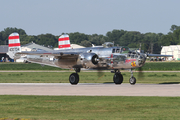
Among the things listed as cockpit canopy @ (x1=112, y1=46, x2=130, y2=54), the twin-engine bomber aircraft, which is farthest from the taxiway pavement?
cockpit canopy @ (x1=112, y1=46, x2=130, y2=54)

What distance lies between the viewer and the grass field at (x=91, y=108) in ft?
53.0

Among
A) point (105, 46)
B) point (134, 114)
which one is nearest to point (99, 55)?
point (105, 46)

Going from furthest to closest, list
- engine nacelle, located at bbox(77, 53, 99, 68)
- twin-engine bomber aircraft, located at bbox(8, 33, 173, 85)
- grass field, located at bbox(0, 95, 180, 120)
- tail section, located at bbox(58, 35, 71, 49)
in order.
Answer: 1. tail section, located at bbox(58, 35, 71, 49)
2. engine nacelle, located at bbox(77, 53, 99, 68)
3. twin-engine bomber aircraft, located at bbox(8, 33, 173, 85)
4. grass field, located at bbox(0, 95, 180, 120)

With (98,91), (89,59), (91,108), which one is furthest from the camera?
(89,59)

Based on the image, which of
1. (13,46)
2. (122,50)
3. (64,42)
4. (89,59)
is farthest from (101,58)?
(64,42)

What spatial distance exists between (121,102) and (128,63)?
13.3 metres

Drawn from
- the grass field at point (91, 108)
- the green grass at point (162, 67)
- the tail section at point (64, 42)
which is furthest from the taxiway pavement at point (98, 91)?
the green grass at point (162, 67)

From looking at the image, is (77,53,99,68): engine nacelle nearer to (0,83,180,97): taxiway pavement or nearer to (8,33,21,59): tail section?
(0,83,180,97): taxiway pavement

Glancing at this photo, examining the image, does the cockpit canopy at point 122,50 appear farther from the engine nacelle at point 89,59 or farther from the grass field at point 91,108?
the grass field at point 91,108

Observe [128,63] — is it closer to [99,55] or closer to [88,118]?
[99,55]

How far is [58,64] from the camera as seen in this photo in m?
37.9

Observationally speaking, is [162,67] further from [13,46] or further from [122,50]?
[122,50]

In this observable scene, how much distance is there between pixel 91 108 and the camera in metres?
18.8

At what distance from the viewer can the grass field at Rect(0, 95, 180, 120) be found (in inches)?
635
